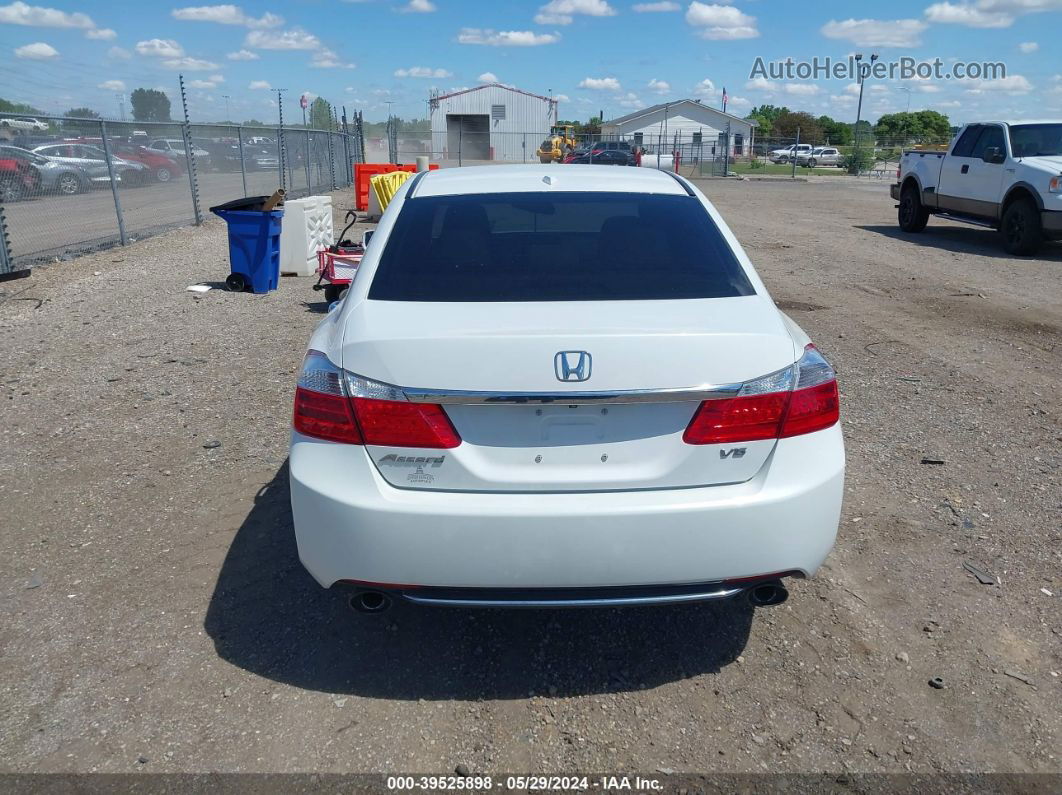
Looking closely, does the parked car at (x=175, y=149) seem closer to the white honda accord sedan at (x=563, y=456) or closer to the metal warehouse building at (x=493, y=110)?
the white honda accord sedan at (x=563, y=456)

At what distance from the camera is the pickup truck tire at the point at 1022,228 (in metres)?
13.0

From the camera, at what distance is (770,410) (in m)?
2.67

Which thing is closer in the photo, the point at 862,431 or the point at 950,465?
the point at 950,465

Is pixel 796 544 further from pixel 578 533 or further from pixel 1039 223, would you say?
pixel 1039 223

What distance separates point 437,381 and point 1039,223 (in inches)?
526

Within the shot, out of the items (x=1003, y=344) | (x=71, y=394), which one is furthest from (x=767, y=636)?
(x=1003, y=344)

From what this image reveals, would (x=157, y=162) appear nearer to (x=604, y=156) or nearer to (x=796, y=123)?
(x=604, y=156)

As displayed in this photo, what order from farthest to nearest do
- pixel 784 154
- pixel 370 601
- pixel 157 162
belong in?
pixel 784 154
pixel 157 162
pixel 370 601

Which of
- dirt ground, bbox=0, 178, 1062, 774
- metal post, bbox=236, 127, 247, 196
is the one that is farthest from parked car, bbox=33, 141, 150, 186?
dirt ground, bbox=0, 178, 1062, 774

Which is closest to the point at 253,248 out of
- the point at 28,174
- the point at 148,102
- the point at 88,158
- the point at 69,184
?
the point at 28,174

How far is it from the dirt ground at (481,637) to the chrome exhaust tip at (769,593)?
1.15 feet

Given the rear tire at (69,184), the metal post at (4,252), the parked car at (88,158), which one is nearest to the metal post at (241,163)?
the parked car at (88,158)

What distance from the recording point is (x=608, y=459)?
2.63 m

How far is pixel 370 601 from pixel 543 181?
6.62 feet
